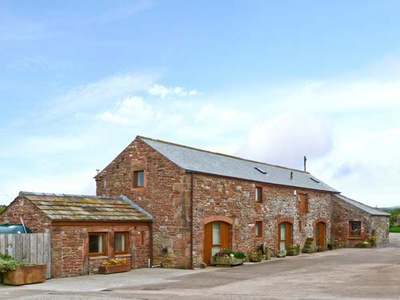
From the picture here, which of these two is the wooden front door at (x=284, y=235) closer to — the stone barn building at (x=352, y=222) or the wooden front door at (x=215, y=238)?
the wooden front door at (x=215, y=238)

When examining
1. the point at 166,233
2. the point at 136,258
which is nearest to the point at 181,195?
the point at 166,233

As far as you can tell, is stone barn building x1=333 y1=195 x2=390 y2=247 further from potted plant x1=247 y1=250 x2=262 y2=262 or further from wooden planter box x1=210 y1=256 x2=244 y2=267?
wooden planter box x1=210 y1=256 x2=244 y2=267

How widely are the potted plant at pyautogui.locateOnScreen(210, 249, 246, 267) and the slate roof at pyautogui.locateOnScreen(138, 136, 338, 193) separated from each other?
3969 mm

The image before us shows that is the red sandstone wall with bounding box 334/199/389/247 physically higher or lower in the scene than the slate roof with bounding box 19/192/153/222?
lower

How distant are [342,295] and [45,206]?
1232cm

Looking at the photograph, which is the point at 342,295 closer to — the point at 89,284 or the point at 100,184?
the point at 89,284

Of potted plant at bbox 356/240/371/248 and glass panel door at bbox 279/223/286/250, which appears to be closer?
glass panel door at bbox 279/223/286/250

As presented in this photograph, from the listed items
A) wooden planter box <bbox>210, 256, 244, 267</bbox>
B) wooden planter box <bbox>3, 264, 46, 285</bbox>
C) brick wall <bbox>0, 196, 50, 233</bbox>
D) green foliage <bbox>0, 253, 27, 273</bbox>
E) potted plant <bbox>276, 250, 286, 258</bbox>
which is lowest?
potted plant <bbox>276, 250, 286, 258</bbox>

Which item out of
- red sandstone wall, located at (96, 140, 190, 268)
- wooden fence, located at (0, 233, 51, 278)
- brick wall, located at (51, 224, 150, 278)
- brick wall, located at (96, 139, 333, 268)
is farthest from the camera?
brick wall, located at (96, 139, 333, 268)

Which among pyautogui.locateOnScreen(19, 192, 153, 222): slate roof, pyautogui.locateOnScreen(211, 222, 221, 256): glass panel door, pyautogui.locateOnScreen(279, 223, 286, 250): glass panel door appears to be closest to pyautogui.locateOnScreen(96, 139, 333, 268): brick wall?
pyautogui.locateOnScreen(211, 222, 221, 256): glass panel door

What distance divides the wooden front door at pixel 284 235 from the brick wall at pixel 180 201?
133cm

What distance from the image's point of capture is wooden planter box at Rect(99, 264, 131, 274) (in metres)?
22.2

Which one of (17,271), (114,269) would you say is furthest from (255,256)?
(17,271)

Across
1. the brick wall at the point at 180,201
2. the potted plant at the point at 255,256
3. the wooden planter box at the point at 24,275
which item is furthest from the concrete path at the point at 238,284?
the potted plant at the point at 255,256
